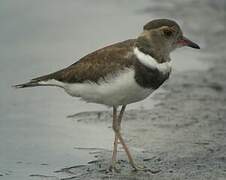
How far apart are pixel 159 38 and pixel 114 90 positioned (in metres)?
0.72

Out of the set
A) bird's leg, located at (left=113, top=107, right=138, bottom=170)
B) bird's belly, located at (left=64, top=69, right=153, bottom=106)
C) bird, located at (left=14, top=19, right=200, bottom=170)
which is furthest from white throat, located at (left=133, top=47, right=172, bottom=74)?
bird's leg, located at (left=113, top=107, right=138, bottom=170)

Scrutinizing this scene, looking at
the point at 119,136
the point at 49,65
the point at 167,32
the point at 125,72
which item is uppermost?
the point at 167,32

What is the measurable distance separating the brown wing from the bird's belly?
62 mm

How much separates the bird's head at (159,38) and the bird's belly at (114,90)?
37 centimetres

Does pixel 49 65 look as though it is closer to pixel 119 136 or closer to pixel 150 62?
pixel 119 136

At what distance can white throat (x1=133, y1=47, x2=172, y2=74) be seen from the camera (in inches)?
304

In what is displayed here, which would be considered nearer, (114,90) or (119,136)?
(114,90)

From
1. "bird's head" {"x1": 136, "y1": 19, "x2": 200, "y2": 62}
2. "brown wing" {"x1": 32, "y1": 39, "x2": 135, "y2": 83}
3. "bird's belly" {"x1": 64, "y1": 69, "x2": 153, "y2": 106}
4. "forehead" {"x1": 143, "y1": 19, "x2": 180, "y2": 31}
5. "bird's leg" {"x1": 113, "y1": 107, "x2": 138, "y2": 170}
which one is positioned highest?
"forehead" {"x1": 143, "y1": 19, "x2": 180, "y2": 31}

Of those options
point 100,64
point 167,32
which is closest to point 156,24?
point 167,32

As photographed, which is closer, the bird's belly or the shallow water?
the bird's belly

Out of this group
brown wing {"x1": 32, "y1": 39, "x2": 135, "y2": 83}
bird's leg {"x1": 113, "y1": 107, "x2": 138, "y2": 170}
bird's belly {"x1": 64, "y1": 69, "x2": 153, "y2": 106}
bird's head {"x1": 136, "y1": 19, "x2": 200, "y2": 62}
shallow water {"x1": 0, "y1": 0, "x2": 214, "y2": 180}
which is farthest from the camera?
shallow water {"x1": 0, "y1": 0, "x2": 214, "y2": 180}

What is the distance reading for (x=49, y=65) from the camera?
11.3 m

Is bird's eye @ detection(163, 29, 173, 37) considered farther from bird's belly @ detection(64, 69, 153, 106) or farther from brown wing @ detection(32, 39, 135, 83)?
bird's belly @ detection(64, 69, 153, 106)

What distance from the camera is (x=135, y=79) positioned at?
7.60 m
